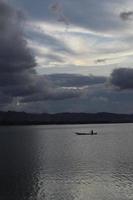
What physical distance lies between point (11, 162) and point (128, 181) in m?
40.7

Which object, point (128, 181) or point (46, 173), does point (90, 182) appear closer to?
point (128, 181)

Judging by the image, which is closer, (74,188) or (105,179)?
(74,188)

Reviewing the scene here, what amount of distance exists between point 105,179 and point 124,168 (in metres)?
16.3

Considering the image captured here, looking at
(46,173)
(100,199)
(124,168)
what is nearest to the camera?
(100,199)

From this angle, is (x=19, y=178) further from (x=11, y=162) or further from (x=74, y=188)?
(x=11, y=162)

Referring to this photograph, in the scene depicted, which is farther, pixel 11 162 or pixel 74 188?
pixel 11 162

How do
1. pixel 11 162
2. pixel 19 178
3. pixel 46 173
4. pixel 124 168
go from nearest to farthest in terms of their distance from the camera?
pixel 19 178, pixel 46 173, pixel 124 168, pixel 11 162

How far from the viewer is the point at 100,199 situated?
5412 centimetres

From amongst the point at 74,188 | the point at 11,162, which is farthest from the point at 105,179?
the point at 11,162

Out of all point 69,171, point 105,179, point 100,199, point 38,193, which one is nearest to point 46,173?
point 69,171

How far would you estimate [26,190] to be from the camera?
2438 inches

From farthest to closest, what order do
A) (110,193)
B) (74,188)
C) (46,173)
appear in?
(46,173)
(74,188)
(110,193)

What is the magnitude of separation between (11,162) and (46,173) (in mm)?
21891

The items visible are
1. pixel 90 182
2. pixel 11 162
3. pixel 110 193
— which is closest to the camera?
pixel 110 193
